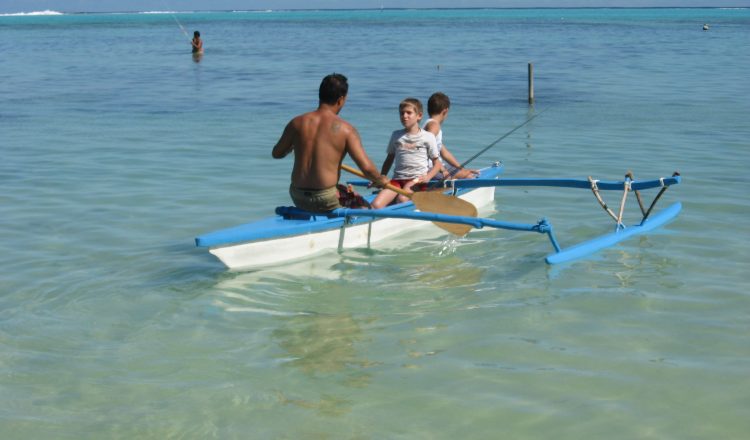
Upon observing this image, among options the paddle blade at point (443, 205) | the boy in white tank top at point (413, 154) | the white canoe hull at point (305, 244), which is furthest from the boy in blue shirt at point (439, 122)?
the paddle blade at point (443, 205)

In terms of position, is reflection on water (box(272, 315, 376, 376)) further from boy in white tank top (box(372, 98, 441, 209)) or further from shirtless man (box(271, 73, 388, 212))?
boy in white tank top (box(372, 98, 441, 209))

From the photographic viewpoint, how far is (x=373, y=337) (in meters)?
6.03

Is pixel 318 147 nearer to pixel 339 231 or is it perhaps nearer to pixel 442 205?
pixel 339 231

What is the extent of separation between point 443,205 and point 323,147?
132cm

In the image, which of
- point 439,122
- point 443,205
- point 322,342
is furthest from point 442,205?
point 322,342

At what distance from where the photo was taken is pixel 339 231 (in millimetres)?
7777

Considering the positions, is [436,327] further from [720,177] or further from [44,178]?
[44,178]

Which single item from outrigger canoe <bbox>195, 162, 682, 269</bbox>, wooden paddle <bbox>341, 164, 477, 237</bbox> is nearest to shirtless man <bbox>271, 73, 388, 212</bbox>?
outrigger canoe <bbox>195, 162, 682, 269</bbox>

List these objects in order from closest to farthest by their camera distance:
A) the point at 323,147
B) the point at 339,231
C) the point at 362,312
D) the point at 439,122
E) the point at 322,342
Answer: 1. the point at 322,342
2. the point at 362,312
3. the point at 323,147
4. the point at 339,231
5. the point at 439,122

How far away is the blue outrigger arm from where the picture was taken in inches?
274

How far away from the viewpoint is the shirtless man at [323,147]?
6957 mm

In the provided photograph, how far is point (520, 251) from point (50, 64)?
29.1 metres

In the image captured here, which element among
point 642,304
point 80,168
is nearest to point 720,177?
point 642,304

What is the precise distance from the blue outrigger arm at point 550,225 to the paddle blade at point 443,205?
13.7 inches
